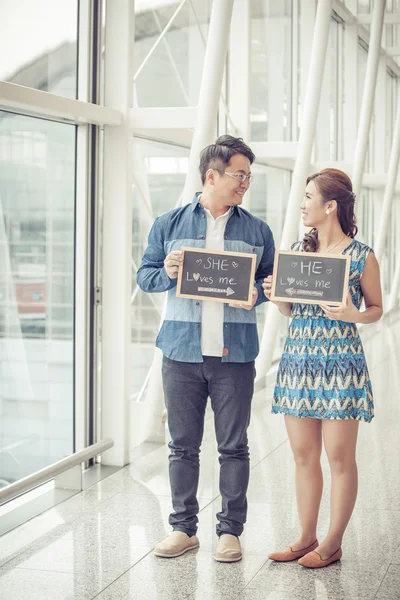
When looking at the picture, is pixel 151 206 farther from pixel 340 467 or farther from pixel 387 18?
pixel 387 18

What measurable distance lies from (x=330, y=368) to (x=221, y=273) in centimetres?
70

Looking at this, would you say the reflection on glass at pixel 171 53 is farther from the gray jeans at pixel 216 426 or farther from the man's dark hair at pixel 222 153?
the gray jeans at pixel 216 426

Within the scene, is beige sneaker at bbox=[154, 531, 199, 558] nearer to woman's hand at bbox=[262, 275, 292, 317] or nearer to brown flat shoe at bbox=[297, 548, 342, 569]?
brown flat shoe at bbox=[297, 548, 342, 569]

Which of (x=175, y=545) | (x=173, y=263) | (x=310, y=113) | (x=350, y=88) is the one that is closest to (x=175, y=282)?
(x=173, y=263)

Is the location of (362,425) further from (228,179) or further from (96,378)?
(228,179)

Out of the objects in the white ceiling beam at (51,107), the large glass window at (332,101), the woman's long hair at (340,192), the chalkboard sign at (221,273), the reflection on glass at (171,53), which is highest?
the large glass window at (332,101)

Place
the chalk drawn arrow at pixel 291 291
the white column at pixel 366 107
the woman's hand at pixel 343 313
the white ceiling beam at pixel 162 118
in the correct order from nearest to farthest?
the woman's hand at pixel 343 313, the chalk drawn arrow at pixel 291 291, the white ceiling beam at pixel 162 118, the white column at pixel 366 107

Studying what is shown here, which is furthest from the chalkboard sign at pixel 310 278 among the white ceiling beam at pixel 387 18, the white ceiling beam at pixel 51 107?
the white ceiling beam at pixel 387 18

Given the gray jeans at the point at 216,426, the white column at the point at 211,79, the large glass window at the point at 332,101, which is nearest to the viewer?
the gray jeans at the point at 216,426

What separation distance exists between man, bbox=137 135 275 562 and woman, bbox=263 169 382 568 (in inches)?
9.6

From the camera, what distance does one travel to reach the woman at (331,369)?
447 centimetres

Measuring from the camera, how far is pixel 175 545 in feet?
15.6

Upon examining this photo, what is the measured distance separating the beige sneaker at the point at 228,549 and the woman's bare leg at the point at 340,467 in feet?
1.43

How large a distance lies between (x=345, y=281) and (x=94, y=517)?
7.22 feet
